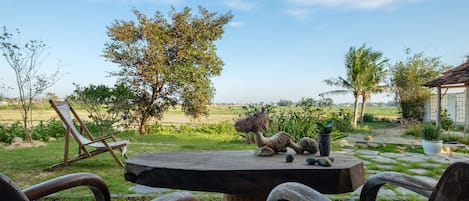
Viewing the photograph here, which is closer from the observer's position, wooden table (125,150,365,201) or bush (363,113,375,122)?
wooden table (125,150,365,201)

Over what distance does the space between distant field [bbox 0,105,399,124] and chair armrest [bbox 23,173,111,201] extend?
5680mm

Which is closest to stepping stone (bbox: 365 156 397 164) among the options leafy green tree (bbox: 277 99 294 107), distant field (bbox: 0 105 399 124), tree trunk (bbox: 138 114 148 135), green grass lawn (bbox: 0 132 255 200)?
leafy green tree (bbox: 277 99 294 107)

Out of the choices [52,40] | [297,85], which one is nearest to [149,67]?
[52,40]

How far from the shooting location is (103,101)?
762cm

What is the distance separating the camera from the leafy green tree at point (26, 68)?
21.6 feet

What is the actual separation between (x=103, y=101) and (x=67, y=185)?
22.8 ft

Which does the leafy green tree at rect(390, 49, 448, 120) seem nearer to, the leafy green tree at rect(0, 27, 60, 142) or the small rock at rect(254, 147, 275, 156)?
the small rock at rect(254, 147, 275, 156)

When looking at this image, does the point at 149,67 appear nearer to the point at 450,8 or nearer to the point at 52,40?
the point at 52,40

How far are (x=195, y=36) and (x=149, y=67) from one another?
174 cm

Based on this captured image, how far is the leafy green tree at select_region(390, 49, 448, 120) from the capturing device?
12.7m

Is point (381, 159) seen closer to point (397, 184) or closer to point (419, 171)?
point (419, 171)

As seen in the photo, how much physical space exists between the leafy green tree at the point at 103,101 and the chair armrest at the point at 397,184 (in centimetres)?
724

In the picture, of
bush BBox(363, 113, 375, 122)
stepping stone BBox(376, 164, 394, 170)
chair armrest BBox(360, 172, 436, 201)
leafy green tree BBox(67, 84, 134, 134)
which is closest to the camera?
chair armrest BBox(360, 172, 436, 201)

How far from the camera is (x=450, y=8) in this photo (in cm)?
747
